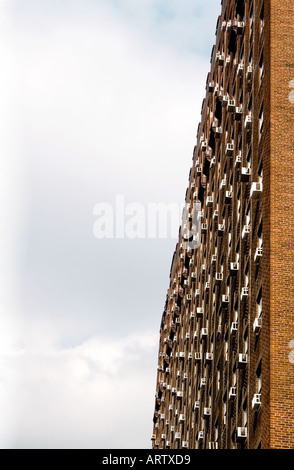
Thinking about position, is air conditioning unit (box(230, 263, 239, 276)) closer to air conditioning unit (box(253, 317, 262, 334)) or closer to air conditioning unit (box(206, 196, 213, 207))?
air conditioning unit (box(253, 317, 262, 334))

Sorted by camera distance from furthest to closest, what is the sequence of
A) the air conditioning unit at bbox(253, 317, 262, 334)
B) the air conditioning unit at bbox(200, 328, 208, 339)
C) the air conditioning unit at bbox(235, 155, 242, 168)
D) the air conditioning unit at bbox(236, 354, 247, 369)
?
the air conditioning unit at bbox(200, 328, 208, 339) → the air conditioning unit at bbox(235, 155, 242, 168) → the air conditioning unit at bbox(236, 354, 247, 369) → the air conditioning unit at bbox(253, 317, 262, 334)

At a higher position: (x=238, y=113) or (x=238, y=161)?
(x=238, y=113)

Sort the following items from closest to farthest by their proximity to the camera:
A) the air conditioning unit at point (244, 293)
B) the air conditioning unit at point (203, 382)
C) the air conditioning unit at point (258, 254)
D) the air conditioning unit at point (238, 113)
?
the air conditioning unit at point (258, 254) < the air conditioning unit at point (244, 293) < the air conditioning unit at point (238, 113) < the air conditioning unit at point (203, 382)

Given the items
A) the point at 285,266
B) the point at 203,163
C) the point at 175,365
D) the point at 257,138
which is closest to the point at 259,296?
the point at 285,266

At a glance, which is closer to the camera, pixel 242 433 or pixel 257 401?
pixel 257 401

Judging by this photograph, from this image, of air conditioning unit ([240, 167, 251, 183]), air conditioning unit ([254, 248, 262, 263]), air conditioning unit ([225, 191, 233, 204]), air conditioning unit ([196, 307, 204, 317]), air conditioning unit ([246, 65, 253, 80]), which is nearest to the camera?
air conditioning unit ([254, 248, 262, 263])

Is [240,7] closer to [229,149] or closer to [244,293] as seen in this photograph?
[229,149]

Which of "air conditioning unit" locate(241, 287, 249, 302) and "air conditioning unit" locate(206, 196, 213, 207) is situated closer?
"air conditioning unit" locate(241, 287, 249, 302)

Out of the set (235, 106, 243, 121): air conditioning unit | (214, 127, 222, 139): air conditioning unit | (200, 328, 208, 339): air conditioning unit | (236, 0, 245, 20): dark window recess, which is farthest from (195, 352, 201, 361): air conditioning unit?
(236, 0, 245, 20): dark window recess

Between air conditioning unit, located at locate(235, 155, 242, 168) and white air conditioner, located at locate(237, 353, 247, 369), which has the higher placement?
air conditioning unit, located at locate(235, 155, 242, 168)

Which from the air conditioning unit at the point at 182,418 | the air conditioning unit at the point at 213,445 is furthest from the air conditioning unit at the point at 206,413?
the air conditioning unit at the point at 182,418

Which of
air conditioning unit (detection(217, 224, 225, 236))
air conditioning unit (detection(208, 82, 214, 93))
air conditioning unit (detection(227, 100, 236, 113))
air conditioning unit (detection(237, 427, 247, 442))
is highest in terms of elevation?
air conditioning unit (detection(208, 82, 214, 93))

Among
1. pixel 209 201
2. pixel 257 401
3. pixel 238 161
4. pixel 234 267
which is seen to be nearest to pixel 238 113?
pixel 238 161

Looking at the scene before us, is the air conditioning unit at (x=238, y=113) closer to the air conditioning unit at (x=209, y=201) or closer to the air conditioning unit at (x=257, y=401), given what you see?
the air conditioning unit at (x=209, y=201)
